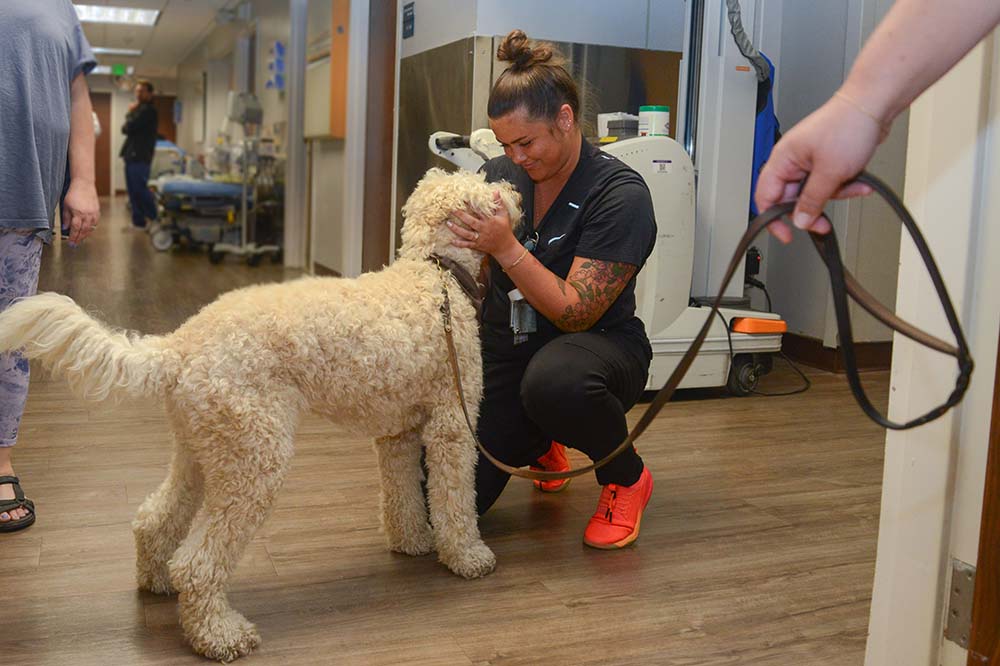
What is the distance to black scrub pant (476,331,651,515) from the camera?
2150 millimetres

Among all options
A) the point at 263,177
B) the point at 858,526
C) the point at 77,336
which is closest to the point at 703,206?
the point at 858,526

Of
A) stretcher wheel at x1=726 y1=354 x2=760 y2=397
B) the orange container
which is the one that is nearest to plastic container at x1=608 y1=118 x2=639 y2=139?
the orange container

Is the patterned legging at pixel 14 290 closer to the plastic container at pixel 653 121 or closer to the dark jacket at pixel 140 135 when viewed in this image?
the plastic container at pixel 653 121

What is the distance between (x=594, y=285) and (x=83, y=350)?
1111 millimetres

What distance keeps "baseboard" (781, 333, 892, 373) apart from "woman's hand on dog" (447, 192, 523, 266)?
2.95m

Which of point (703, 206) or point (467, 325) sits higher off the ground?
point (703, 206)

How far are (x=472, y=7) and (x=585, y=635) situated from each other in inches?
125

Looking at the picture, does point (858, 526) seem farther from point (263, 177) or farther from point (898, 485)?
point (263, 177)

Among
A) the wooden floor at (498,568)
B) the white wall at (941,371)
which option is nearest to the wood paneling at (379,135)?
the wooden floor at (498,568)

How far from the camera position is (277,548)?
2209mm

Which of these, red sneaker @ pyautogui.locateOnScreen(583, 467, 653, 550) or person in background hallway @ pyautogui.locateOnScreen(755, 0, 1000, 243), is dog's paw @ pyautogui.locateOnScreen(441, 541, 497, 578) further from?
person in background hallway @ pyautogui.locateOnScreen(755, 0, 1000, 243)

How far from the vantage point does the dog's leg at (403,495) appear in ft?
7.13

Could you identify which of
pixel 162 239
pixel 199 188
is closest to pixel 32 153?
pixel 199 188

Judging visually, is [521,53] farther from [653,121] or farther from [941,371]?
[653,121]
